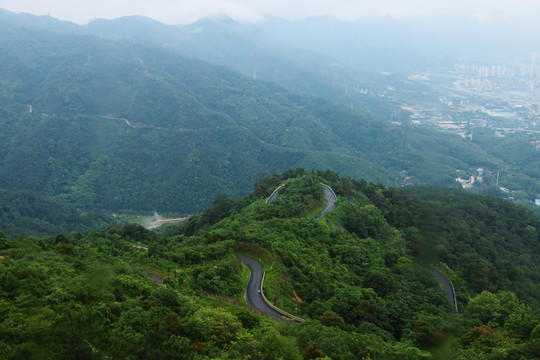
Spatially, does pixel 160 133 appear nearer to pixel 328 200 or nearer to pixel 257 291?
pixel 328 200

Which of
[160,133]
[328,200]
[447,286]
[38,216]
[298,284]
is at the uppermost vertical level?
[328,200]

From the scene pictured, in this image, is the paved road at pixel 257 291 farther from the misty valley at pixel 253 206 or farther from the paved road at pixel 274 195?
the paved road at pixel 274 195

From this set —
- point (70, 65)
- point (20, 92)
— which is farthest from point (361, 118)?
point (20, 92)

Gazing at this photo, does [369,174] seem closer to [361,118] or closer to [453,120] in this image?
[361,118]

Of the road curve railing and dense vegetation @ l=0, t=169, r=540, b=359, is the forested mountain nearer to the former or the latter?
dense vegetation @ l=0, t=169, r=540, b=359

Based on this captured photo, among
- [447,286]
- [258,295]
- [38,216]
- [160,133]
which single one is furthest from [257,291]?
[160,133]

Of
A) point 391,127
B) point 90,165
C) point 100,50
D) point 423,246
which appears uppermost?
point 100,50
